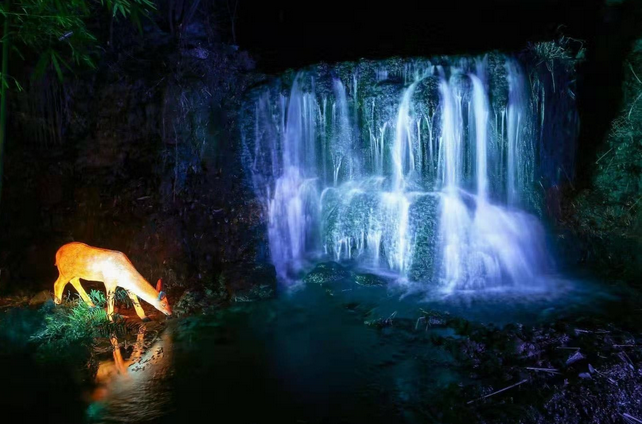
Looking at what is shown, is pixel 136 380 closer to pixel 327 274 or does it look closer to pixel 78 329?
pixel 78 329

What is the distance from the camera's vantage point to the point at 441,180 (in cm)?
934

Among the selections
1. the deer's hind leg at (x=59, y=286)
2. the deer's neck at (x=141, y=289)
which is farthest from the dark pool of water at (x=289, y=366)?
the deer's hind leg at (x=59, y=286)

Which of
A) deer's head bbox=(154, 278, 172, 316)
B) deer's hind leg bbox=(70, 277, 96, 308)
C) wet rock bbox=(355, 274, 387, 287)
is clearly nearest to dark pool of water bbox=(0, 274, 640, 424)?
deer's head bbox=(154, 278, 172, 316)

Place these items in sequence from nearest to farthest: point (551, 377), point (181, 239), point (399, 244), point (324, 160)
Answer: point (551, 377) → point (181, 239) → point (399, 244) → point (324, 160)

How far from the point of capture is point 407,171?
376 inches

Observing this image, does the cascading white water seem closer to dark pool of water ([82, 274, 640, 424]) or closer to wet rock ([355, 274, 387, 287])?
wet rock ([355, 274, 387, 287])

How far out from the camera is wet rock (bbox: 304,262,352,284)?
8695 millimetres

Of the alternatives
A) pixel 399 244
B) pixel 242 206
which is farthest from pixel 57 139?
pixel 399 244

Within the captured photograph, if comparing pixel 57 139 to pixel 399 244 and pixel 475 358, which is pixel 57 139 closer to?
pixel 399 244

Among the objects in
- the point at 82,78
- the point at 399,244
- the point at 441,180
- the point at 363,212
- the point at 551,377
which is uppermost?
the point at 82,78

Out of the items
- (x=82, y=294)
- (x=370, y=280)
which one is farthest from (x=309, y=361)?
(x=82, y=294)

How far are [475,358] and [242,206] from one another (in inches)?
222

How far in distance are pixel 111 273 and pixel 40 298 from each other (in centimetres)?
228

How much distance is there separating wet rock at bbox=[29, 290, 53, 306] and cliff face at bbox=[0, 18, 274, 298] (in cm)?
44
